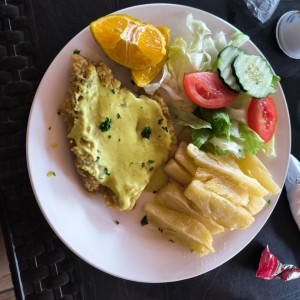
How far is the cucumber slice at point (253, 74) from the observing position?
1.76 meters

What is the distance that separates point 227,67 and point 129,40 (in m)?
0.45

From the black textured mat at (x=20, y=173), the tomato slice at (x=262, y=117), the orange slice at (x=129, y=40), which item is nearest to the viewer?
the orange slice at (x=129, y=40)

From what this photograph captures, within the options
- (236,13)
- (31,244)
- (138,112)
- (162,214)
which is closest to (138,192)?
(162,214)

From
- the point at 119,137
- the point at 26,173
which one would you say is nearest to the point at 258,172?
the point at 119,137

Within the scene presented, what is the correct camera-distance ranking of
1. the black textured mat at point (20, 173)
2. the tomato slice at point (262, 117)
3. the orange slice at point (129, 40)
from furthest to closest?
the tomato slice at point (262, 117)
the black textured mat at point (20, 173)
the orange slice at point (129, 40)

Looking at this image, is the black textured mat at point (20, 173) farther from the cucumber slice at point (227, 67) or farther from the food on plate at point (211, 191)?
the cucumber slice at point (227, 67)

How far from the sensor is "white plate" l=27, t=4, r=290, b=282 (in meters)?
1.63

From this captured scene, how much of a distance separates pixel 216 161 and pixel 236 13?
2.69 ft

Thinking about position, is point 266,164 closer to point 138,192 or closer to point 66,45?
point 138,192

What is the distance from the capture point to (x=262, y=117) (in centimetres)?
186

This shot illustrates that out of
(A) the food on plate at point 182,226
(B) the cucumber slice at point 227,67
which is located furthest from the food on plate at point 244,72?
(A) the food on plate at point 182,226

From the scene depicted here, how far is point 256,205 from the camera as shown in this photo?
182cm

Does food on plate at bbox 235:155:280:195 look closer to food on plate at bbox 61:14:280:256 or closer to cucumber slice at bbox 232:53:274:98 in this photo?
food on plate at bbox 61:14:280:256

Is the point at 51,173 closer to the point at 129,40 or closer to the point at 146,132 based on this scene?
the point at 146,132
